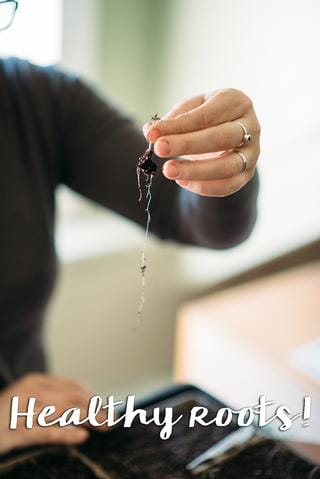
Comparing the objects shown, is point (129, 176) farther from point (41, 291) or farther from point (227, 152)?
point (227, 152)

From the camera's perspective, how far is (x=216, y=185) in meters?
0.36

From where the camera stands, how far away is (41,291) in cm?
72

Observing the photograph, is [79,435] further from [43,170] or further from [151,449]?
[43,170]

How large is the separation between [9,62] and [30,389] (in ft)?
1.02

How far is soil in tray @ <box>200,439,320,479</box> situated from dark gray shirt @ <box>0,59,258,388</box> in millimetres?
225

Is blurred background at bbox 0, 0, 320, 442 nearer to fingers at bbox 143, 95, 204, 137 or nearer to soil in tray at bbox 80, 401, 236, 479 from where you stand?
fingers at bbox 143, 95, 204, 137

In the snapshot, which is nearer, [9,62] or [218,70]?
[218,70]

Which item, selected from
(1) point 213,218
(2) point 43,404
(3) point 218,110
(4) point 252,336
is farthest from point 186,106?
(4) point 252,336

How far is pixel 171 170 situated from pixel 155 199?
0.24 m

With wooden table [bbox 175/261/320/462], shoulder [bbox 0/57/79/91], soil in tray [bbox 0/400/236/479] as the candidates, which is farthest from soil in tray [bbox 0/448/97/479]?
shoulder [bbox 0/57/79/91]

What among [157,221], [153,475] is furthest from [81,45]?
[153,475]

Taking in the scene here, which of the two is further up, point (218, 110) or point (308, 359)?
point (218, 110)

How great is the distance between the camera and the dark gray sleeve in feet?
1.77

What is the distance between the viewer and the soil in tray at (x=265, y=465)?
43cm
